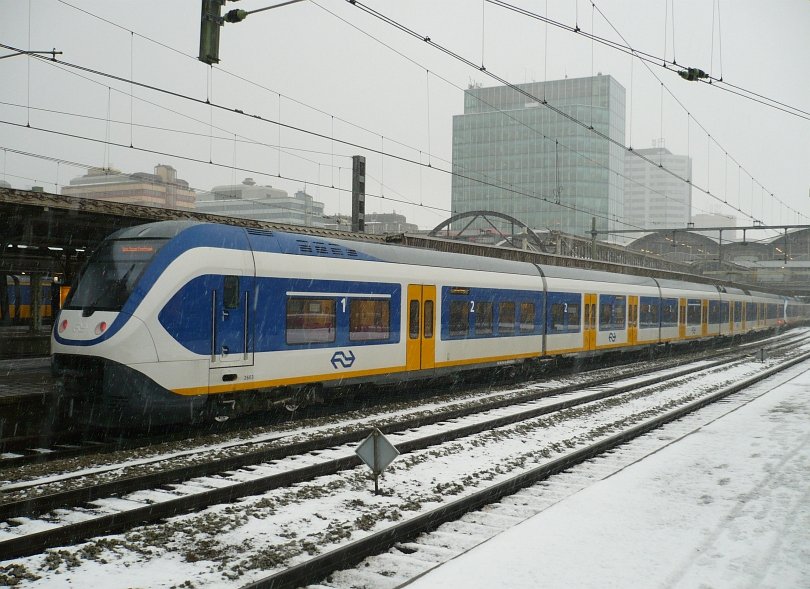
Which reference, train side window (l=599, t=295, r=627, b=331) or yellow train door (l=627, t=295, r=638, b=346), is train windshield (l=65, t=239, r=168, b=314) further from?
yellow train door (l=627, t=295, r=638, b=346)

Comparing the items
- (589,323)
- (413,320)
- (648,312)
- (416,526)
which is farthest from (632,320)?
(416,526)

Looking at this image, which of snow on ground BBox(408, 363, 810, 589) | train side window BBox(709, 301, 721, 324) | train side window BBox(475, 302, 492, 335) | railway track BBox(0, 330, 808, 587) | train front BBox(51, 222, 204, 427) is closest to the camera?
snow on ground BBox(408, 363, 810, 589)

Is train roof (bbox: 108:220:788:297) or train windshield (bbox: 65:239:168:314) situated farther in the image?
train roof (bbox: 108:220:788:297)

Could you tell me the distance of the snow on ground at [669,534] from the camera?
19.0 feet

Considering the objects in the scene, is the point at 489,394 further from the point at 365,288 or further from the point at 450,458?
the point at 450,458

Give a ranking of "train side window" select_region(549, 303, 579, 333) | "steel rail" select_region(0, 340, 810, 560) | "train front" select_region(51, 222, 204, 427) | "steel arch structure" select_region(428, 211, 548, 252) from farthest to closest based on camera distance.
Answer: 1. "steel arch structure" select_region(428, 211, 548, 252)
2. "train side window" select_region(549, 303, 579, 333)
3. "train front" select_region(51, 222, 204, 427)
4. "steel rail" select_region(0, 340, 810, 560)

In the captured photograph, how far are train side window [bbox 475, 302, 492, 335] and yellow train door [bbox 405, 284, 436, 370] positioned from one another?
1.78 meters

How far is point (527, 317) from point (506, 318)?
3.96 feet

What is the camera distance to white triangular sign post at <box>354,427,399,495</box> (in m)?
8.31

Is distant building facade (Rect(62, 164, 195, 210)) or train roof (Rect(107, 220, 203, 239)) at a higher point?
distant building facade (Rect(62, 164, 195, 210))

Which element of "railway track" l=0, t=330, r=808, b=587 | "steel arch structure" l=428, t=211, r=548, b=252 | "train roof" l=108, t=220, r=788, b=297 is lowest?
"railway track" l=0, t=330, r=808, b=587

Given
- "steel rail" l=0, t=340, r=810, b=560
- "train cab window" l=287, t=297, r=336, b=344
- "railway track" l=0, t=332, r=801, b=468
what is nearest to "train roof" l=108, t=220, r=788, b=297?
"train cab window" l=287, t=297, r=336, b=344

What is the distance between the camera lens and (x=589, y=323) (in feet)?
75.7

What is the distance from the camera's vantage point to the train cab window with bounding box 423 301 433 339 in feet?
51.9
